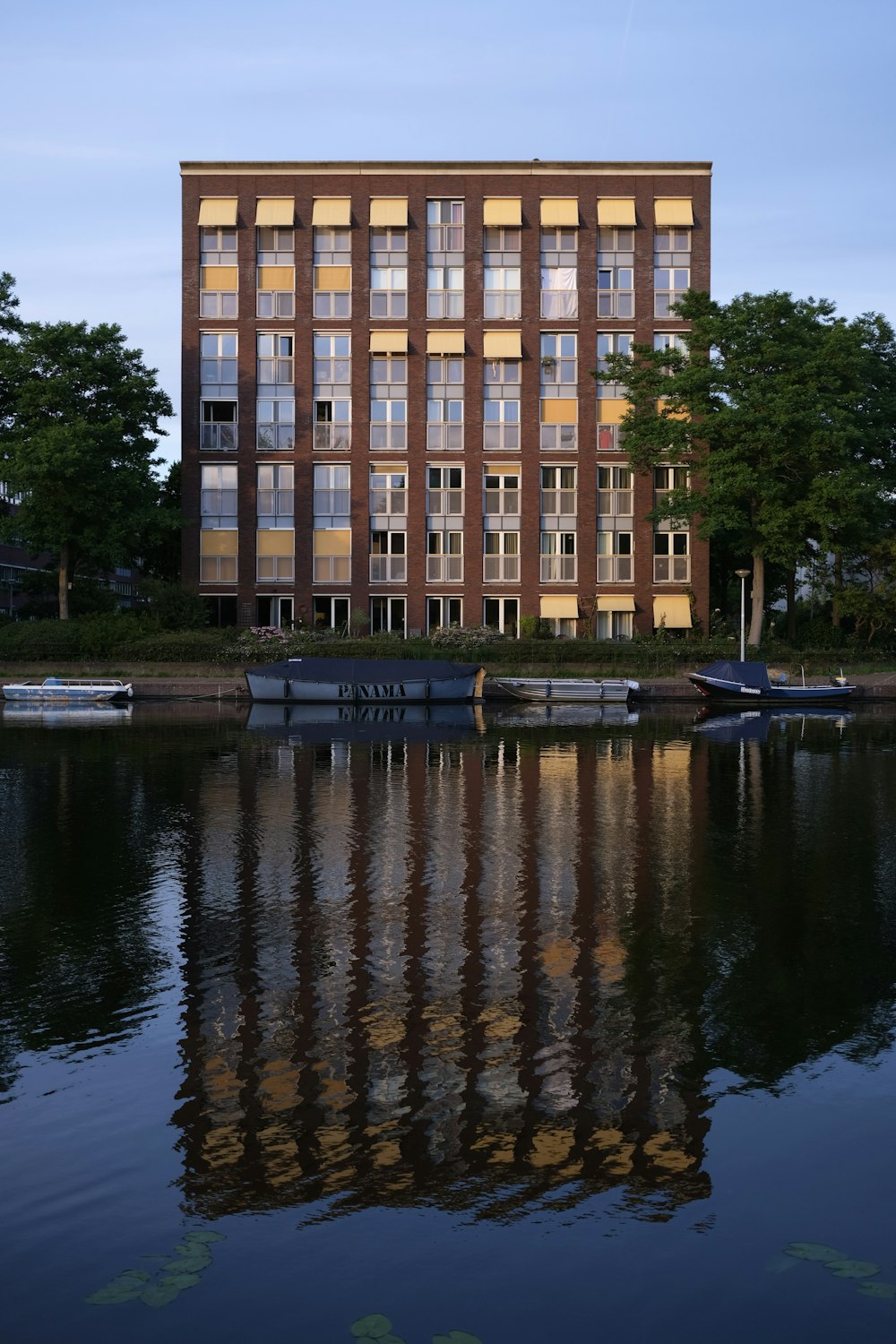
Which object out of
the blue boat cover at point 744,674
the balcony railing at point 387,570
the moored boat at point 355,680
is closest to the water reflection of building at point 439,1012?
the moored boat at point 355,680

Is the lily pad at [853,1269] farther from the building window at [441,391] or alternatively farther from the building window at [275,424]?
the building window at [275,424]

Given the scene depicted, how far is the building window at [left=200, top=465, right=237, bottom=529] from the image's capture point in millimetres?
63406

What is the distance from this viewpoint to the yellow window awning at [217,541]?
6328 centimetres

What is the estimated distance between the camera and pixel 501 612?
63.7 m

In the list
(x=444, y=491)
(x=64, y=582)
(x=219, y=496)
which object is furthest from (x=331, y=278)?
(x=64, y=582)

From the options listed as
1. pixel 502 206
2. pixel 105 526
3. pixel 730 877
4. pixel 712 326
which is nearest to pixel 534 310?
pixel 502 206

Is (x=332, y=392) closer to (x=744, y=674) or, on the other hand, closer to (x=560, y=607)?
(x=560, y=607)

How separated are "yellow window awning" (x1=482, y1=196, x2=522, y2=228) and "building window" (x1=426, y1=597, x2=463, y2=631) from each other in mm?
18244

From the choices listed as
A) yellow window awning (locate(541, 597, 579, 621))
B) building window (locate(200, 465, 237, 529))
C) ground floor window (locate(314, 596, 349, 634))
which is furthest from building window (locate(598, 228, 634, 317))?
building window (locate(200, 465, 237, 529))

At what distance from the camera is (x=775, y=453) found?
180 feet

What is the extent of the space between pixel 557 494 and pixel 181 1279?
2385 inches

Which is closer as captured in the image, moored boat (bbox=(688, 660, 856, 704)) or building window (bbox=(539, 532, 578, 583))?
moored boat (bbox=(688, 660, 856, 704))

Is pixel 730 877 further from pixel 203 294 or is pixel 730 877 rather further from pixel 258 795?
pixel 203 294

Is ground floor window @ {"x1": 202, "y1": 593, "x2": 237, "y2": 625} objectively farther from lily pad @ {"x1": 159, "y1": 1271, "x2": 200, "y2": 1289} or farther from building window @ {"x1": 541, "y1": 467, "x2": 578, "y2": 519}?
lily pad @ {"x1": 159, "y1": 1271, "x2": 200, "y2": 1289}
